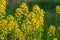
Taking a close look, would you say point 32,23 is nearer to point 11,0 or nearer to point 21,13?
point 21,13

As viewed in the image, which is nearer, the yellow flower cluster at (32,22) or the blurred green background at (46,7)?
the yellow flower cluster at (32,22)

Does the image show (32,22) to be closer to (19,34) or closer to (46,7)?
(19,34)

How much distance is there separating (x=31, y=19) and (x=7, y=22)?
0.31 meters

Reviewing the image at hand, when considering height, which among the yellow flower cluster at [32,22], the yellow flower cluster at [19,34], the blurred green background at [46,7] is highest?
the yellow flower cluster at [32,22]

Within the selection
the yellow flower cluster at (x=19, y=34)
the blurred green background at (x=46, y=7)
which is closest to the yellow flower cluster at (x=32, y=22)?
the yellow flower cluster at (x=19, y=34)

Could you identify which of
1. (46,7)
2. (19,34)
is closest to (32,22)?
(19,34)

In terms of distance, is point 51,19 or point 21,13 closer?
point 21,13

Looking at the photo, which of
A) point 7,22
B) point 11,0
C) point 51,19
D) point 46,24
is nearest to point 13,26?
point 7,22

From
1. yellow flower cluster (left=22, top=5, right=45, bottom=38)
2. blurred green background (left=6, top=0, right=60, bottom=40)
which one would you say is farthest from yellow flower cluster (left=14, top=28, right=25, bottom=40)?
blurred green background (left=6, top=0, right=60, bottom=40)

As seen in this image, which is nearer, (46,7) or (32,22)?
(32,22)

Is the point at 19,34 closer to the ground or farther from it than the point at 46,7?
farther from it

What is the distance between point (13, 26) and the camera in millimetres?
4383

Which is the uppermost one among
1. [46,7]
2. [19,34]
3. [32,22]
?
[32,22]

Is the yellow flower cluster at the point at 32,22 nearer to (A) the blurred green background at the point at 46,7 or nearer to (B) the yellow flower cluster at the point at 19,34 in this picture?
(B) the yellow flower cluster at the point at 19,34
